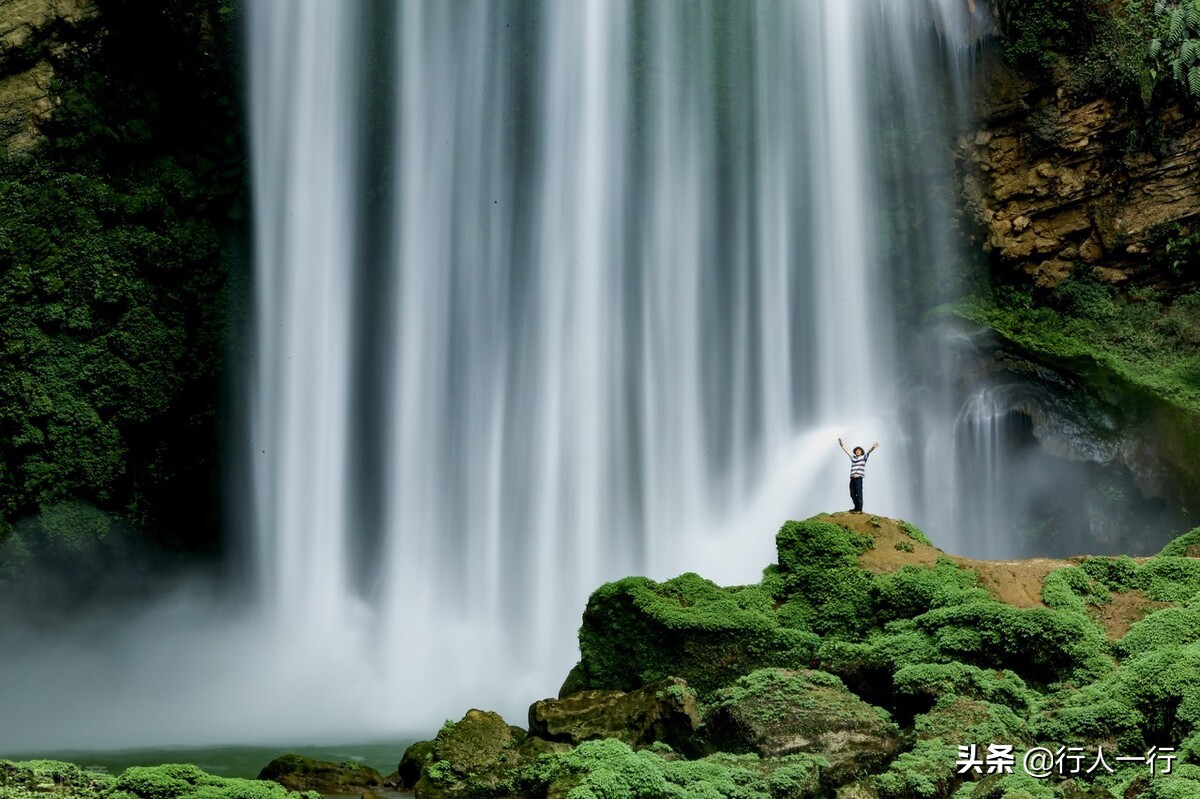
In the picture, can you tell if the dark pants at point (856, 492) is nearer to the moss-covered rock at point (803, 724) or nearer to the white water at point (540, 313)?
the moss-covered rock at point (803, 724)

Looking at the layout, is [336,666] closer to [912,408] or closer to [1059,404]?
[912,408]

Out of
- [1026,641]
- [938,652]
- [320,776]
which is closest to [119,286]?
[320,776]

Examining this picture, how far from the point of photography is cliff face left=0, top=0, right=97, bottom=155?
68.8ft

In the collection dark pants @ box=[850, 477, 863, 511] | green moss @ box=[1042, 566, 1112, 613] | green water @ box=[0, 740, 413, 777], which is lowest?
green water @ box=[0, 740, 413, 777]

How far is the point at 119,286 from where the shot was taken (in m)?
21.7

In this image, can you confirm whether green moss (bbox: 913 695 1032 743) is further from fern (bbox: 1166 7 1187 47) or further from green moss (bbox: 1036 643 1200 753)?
fern (bbox: 1166 7 1187 47)

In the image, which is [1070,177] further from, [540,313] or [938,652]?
[938,652]

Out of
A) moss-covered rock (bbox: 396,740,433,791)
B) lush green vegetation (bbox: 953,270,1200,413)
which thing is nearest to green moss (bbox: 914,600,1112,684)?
moss-covered rock (bbox: 396,740,433,791)

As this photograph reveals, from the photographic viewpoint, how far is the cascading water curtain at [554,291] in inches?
829

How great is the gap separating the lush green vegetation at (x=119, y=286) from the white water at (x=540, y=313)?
42.0 inches

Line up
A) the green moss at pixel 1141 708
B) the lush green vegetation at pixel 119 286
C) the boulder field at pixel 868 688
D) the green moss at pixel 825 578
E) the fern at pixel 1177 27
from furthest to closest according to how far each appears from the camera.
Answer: the fern at pixel 1177 27 → the lush green vegetation at pixel 119 286 → the green moss at pixel 825 578 → the green moss at pixel 1141 708 → the boulder field at pixel 868 688

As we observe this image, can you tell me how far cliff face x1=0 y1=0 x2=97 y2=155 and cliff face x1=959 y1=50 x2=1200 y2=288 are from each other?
1645 centimetres

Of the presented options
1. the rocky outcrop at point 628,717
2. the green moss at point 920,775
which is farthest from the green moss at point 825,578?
the green moss at point 920,775

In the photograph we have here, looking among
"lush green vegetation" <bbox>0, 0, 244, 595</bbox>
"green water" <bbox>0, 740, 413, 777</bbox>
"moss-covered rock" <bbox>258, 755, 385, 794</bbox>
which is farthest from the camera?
"lush green vegetation" <bbox>0, 0, 244, 595</bbox>
